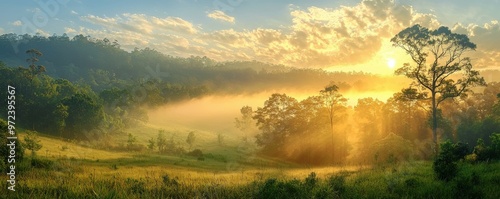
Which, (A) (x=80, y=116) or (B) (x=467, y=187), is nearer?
(B) (x=467, y=187)

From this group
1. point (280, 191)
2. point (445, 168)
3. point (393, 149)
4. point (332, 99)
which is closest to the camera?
point (280, 191)

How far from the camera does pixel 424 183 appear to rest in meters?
15.0

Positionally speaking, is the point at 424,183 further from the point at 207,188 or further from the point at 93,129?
the point at 93,129

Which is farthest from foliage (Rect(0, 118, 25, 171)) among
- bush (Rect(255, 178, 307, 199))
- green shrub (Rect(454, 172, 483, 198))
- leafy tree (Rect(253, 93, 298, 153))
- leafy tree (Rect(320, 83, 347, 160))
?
leafy tree (Rect(253, 93, 298, 153))

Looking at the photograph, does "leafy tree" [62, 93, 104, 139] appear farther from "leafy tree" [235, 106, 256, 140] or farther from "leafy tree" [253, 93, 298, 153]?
"leafy tree" [235, 106, 256, 140]

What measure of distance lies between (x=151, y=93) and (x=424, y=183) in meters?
137

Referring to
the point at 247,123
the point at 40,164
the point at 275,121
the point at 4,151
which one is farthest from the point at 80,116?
the point at 4,151

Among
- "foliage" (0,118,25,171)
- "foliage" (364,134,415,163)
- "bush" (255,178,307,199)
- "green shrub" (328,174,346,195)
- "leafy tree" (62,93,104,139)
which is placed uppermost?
"leafy tree" (62,93,104,139)

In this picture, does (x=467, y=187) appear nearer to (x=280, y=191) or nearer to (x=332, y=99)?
(x=280, y=191)

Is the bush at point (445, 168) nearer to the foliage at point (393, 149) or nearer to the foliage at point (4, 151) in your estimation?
the foliage at point (4, 151)

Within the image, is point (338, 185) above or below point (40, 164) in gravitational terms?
below

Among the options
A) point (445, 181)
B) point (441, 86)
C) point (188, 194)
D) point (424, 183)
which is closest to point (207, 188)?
point (188, 194)

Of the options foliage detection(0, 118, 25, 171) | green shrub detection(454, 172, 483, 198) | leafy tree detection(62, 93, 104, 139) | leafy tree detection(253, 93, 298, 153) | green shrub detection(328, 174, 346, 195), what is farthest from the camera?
leafy tree detection(62, 93, 104, 139)

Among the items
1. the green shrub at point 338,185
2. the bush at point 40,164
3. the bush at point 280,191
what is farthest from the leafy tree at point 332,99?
the bush at point 280,191
